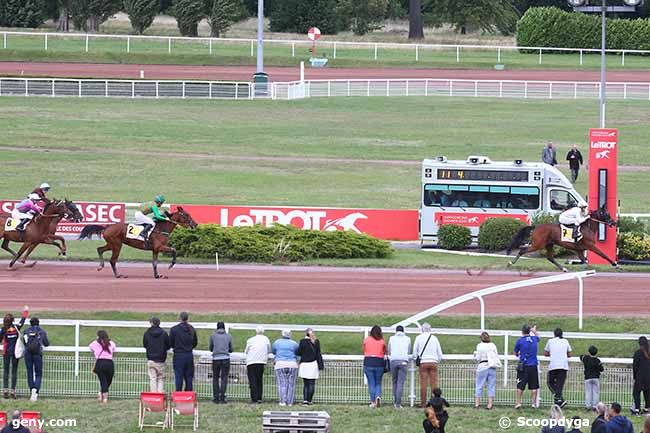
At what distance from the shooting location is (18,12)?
79.7 meters

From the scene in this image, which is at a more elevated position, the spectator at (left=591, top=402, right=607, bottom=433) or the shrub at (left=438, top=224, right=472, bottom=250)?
the shrub at (left=438, top=224, right=472, bottom=250)

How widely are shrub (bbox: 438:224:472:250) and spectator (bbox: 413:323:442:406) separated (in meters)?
14.0

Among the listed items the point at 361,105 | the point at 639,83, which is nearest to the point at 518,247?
the point at 361,105

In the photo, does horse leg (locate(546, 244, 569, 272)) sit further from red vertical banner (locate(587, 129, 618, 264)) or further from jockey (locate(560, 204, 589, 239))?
red vertical banner (locate(587, 129, 618, 264))

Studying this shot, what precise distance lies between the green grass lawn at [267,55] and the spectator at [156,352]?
49.7 m

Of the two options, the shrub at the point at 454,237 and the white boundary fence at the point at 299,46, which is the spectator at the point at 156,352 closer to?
the shrub at the point at 454,237

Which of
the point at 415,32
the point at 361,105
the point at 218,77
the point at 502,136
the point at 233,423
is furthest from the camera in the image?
the point at 415,32

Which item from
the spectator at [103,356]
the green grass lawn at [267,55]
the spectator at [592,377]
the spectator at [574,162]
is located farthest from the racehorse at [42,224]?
the green grass lawn at [267,55]

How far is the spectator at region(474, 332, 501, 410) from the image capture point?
18781 millimetres

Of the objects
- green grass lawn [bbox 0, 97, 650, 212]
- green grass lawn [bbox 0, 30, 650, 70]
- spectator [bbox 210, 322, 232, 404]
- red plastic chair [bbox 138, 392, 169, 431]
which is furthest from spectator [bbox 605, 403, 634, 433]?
green grass lawn [bbox 0, 30, 650, 70]

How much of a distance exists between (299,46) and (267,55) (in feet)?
13.3

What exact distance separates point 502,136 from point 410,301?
26862mm

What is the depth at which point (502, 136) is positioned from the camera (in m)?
51.5

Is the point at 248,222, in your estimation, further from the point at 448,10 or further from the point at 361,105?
the point at 448,10
